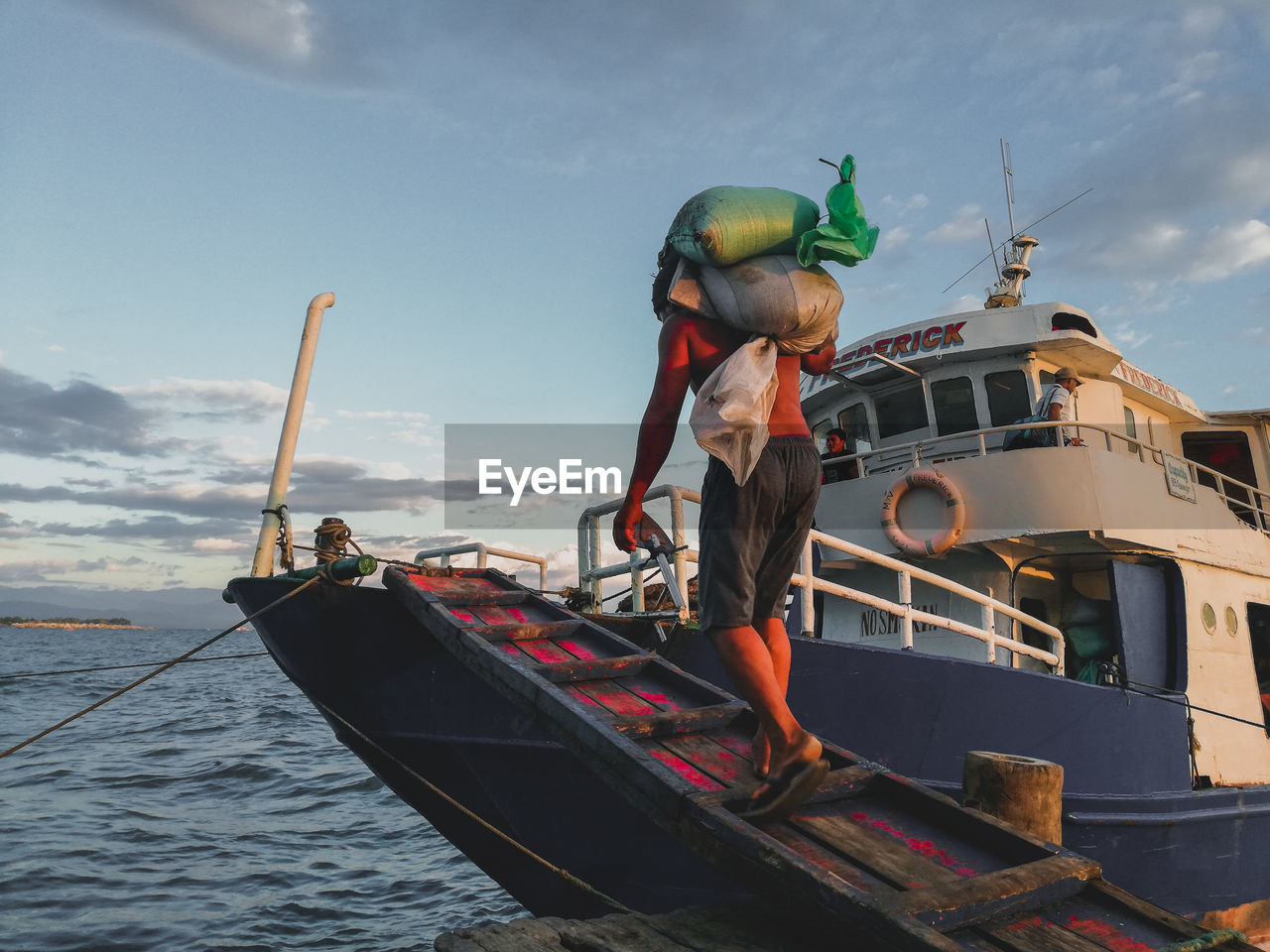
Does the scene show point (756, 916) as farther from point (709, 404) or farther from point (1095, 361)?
point (1095, 361)

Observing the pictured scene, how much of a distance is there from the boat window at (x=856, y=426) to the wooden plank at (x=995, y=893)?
7.56 meters

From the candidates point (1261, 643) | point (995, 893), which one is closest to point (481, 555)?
point (995, 893)

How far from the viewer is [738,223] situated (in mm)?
2852

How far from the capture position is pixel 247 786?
12.0m

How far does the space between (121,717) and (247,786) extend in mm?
10679

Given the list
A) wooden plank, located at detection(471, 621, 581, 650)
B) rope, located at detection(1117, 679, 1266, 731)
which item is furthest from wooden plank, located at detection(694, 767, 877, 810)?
Answer: rope, located at detection(1117, 679, 1266, 731)

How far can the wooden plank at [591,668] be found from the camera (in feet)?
12.3

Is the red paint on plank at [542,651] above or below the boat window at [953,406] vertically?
below

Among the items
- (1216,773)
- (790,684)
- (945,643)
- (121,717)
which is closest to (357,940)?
(790,684)

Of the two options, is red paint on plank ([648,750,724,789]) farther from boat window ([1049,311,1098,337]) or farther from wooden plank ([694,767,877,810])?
boat window ([1049,311,1098,337])

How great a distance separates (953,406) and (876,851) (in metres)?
7.26

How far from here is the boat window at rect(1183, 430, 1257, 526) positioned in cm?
1186

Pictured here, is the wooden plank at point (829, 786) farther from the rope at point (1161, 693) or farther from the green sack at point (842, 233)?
the rope at point (1161, 693)

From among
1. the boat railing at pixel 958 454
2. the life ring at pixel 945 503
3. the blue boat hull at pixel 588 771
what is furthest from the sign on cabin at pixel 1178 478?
the blue boat hull at pixel 588 771
